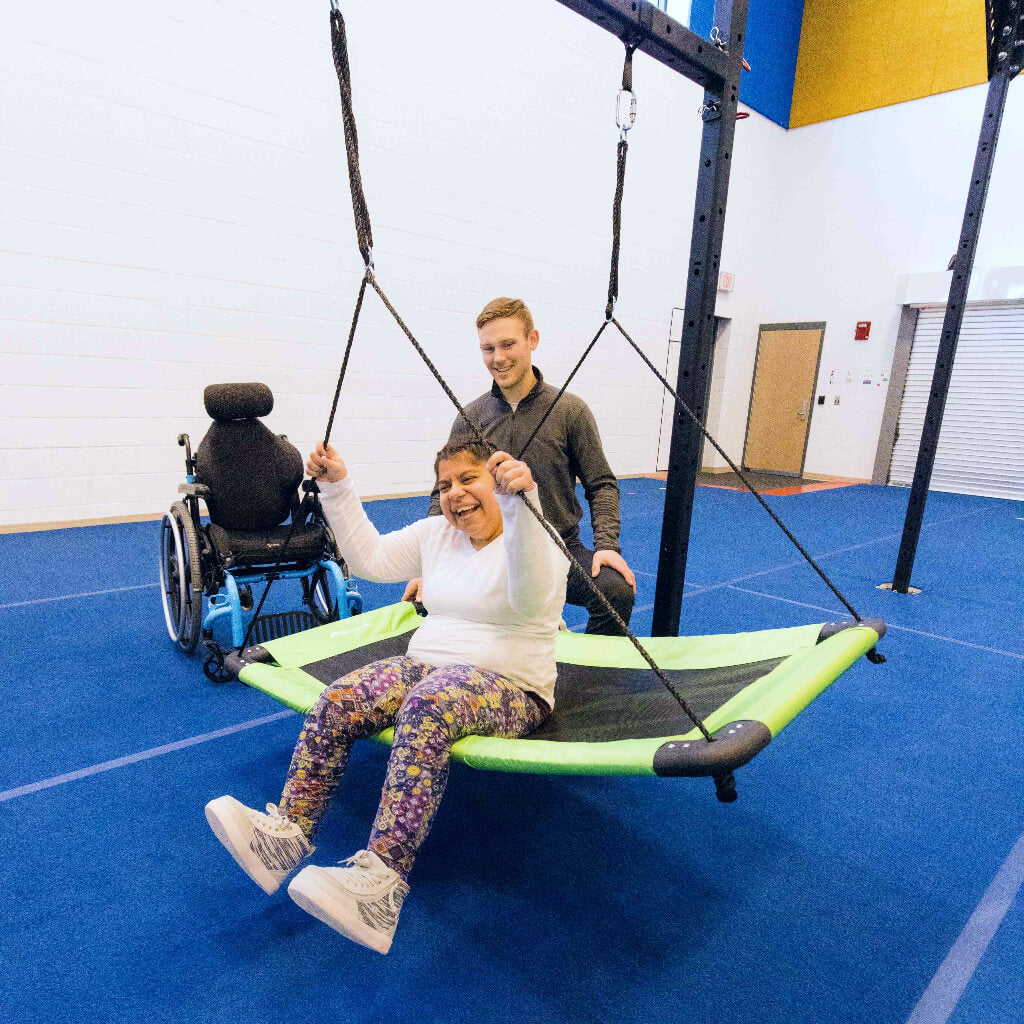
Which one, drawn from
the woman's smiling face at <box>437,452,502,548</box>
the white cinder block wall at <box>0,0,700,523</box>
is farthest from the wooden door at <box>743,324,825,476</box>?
the woman's smiling face at <box>437,452,502,548</box>

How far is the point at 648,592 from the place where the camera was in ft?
12.4

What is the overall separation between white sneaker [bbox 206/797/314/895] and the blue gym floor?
0.15m

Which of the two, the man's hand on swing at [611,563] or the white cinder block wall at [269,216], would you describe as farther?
the white cinder block wall at [269,216]

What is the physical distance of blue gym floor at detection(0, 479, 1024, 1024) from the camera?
4.03 ft

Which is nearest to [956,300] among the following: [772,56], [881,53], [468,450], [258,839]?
[468,450]

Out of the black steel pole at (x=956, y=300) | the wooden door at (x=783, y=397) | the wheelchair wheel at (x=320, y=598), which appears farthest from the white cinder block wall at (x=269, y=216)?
the black steel pole at (x=956, y=300)

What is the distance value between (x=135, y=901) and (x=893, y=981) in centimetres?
153

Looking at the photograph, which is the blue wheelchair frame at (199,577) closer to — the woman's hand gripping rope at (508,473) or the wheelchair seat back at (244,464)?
the wheelchair seat back at (244,464)

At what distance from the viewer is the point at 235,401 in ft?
8.89

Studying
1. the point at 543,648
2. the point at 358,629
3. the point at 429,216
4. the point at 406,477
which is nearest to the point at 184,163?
the point at 429,216

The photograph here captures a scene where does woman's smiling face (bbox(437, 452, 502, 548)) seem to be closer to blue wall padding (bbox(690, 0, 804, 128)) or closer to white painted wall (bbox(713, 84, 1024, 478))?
white painted wall (bbox(713, 84, 1024, 478))

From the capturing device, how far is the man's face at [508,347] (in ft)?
6.70

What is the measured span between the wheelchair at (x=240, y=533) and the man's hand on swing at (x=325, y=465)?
3.23 feet

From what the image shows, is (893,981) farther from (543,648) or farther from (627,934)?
(543,648)
